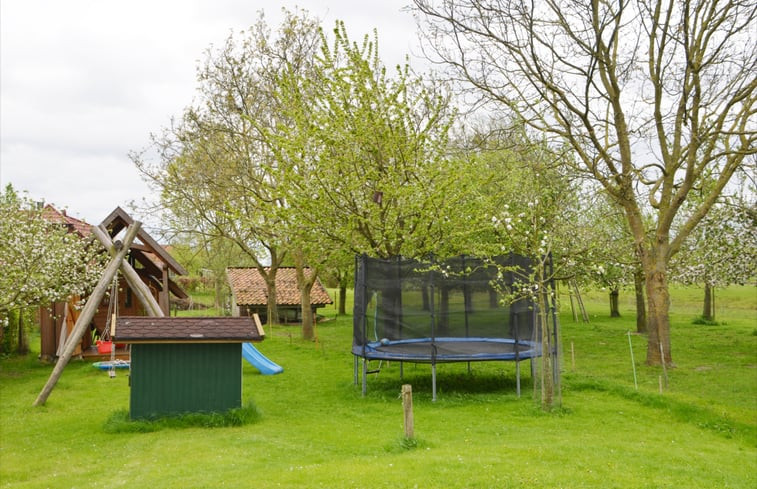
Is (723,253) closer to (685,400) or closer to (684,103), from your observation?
(684,103)

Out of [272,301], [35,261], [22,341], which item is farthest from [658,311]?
[272,301]

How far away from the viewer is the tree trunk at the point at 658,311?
19547mm

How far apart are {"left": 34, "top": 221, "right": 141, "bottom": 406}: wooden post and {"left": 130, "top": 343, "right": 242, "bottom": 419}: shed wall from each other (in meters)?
2.87

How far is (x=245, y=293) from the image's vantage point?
139 feet

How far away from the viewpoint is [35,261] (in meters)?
14.5

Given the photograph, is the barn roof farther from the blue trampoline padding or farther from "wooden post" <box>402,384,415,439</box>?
"wooden post" <box>402,384,415,439</box>

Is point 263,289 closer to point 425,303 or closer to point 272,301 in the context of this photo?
point 272,301

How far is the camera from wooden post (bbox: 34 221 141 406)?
50.5ft

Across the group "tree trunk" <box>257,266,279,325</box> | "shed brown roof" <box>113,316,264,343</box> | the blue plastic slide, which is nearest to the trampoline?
"shed brown roof" <box>113,316,264,343</box>

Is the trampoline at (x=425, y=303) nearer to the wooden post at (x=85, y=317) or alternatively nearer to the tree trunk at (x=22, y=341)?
the wooden post at (x=85, y=317)

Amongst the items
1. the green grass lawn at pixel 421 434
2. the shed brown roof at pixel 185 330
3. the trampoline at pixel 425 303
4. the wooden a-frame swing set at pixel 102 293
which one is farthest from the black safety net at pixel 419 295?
the wooden a-frame swing set at pixel 102 293

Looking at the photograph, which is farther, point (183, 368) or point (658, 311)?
point (658, 311)

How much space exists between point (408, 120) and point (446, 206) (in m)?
2.97

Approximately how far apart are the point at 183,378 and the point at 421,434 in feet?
16.4
